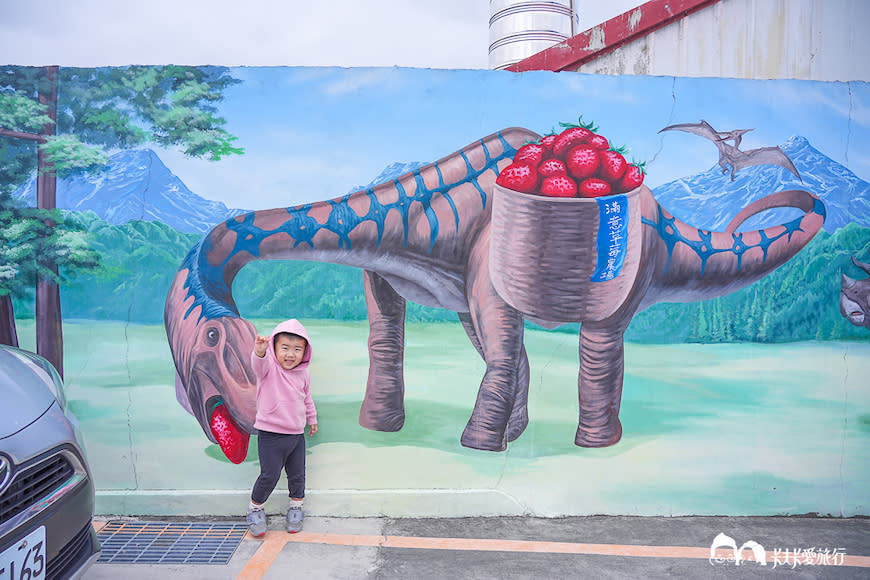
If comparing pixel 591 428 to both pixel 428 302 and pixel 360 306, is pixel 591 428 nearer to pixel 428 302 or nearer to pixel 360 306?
pixel 428 302

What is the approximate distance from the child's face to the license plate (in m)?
1.55

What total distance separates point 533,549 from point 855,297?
2801 millimetres

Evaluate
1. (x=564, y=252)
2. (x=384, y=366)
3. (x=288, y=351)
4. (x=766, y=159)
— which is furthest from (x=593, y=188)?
(x=288, y=351)

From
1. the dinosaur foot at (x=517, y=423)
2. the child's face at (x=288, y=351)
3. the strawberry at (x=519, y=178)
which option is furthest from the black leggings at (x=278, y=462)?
the strawberry at (x=519, y=178)

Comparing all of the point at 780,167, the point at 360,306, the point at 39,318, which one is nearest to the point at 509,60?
the point at 780,167

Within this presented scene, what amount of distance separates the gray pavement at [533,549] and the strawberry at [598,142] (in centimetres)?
246

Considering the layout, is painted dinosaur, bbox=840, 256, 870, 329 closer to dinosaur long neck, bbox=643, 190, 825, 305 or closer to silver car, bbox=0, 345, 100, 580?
dinosaur long neck, bbox=643, 190, 825, 305

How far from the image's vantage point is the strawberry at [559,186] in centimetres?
384

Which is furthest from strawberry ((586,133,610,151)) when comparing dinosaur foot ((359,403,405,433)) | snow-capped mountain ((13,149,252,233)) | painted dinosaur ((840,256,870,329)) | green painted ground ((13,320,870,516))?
snow-capped mountain ((13,149,252,233))

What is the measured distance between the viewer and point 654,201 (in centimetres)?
407

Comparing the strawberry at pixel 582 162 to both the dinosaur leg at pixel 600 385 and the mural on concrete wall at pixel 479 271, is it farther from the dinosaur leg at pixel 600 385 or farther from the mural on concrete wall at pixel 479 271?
the dinosaur leg at pixel 600 385

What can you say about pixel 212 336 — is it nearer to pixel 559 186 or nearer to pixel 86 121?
pixel 86 121

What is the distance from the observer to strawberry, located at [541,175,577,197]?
3836 mm

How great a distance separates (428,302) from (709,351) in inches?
76.0
